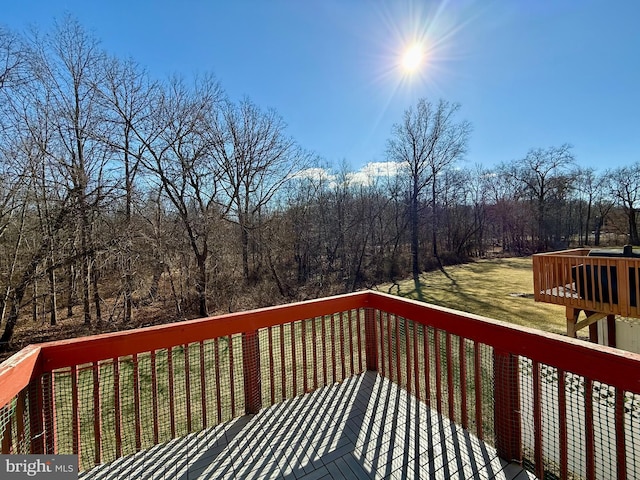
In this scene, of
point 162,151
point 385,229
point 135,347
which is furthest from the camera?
point 385,229

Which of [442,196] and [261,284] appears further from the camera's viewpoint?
[442,196]

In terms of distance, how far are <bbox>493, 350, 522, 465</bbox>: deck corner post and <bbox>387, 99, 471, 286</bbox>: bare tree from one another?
576 inches

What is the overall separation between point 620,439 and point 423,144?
17281mm

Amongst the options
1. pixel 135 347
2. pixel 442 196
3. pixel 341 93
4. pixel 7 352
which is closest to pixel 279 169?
pixel 341 93

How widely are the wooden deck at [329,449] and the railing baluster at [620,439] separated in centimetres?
48

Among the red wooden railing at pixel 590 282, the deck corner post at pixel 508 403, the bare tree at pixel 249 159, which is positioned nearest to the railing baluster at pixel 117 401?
the deck corner post at pixel 508 403

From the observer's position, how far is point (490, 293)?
10.1 m

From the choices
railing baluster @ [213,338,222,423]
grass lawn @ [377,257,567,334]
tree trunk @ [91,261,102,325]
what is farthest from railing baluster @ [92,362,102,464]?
grass lawn @ [377,257,567,334]

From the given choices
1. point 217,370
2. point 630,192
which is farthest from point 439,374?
point 630,192

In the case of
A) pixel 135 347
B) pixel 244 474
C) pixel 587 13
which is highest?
pixel 587 13

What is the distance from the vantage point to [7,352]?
570cm

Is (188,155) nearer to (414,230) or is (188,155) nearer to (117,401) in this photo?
(117,401)

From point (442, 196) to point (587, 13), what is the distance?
14429 mm

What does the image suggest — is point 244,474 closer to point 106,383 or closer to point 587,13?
point 106,383
